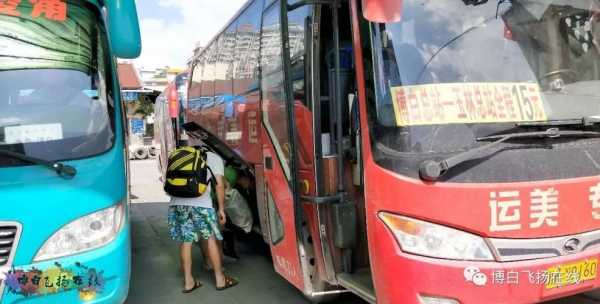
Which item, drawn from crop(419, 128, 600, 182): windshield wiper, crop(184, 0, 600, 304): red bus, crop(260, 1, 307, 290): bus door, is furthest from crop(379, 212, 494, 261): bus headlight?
crop(260, 1, 307, 290): bus door

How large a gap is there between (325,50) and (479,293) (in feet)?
6.76

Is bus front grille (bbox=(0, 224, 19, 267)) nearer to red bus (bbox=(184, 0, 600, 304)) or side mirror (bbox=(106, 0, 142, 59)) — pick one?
side mirror (bbox=(106, 0, 142, 59))

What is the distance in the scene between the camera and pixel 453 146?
2.93 m

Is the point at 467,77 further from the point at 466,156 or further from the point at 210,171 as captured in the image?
the point at 210,171

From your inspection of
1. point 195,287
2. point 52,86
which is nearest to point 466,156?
point 52,86

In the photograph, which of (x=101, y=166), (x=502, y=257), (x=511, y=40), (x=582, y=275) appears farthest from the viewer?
(x=101, y=166)

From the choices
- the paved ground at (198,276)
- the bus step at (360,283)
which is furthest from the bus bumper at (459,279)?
the paved ground at (198,276)

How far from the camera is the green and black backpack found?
4.88 meters

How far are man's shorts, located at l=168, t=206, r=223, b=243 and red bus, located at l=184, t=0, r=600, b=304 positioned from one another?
149 centimetres

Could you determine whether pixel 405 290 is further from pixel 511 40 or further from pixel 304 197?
pixel 511 40

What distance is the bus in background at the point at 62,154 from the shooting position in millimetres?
3184

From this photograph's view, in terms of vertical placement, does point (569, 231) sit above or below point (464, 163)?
below

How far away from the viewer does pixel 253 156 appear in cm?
564

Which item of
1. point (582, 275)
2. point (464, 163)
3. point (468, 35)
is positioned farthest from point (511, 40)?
point (582, 275)
